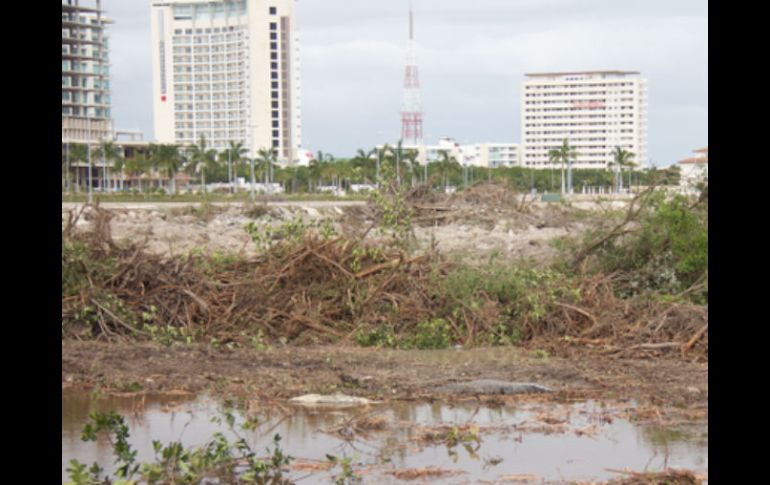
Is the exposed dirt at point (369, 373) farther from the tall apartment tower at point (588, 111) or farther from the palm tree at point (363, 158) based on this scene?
the tall apartment tower at point (588, 111)

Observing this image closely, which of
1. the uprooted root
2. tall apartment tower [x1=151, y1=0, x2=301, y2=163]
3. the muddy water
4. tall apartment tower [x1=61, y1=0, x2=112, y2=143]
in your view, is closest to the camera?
the muddy water

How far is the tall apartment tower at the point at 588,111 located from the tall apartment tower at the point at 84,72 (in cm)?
7803

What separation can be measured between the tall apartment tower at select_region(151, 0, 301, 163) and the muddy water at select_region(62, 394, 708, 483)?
12490 centimetres

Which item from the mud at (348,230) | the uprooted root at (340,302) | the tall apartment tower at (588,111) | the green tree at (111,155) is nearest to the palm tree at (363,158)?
the green tree at (111,155)

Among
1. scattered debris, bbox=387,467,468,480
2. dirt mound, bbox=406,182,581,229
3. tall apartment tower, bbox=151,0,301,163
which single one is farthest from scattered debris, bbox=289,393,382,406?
tall apartment tower, bbox=151,0,301,163

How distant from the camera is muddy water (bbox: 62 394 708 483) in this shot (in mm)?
7117

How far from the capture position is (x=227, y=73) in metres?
139

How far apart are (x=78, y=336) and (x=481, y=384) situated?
5.22 m

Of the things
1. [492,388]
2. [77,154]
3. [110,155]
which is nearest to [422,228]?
[492,388]

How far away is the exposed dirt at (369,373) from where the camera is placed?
9.53 metres

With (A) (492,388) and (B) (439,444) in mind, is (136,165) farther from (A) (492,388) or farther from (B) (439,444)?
(B) (439,444)

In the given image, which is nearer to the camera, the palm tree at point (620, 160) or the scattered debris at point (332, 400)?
the scattered debris at point (332, 400)

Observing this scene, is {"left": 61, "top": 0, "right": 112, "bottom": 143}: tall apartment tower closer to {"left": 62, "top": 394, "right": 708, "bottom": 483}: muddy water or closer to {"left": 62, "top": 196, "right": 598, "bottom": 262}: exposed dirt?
{"left": 62, "top": 196, "right": 598, "bottom": 262}: exposed dirt

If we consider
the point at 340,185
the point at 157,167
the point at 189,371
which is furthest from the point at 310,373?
the point at 340,185
